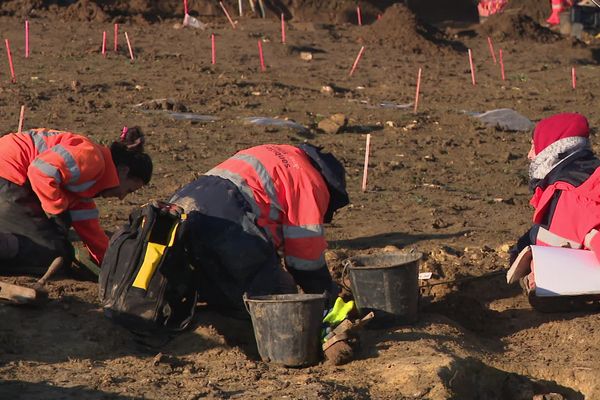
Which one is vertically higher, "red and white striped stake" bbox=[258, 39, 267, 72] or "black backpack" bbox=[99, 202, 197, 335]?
"black backpack" bbox=[99, 202, 197, 335]

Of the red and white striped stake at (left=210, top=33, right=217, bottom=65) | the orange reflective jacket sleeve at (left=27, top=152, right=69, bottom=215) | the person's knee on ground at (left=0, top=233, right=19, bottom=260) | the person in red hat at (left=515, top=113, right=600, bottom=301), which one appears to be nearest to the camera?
the orange reflective jacket sleeve at (left=27, top=152, right=69, bottom=215)

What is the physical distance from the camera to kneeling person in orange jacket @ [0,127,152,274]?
7.09 m

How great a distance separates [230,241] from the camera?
6.51m

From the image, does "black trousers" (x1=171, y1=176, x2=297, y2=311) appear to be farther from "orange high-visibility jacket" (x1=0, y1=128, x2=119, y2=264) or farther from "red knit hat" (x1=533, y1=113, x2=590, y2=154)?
"red knit hat" (x1=533, y1=113, x2=590, y2=154)

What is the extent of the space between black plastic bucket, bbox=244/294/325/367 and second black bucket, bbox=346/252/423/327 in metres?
0.64

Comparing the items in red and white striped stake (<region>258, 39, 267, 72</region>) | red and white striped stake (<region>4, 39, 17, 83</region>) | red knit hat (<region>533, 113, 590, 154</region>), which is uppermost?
red knit hat (<region>533, 113, 590, 154</region>)

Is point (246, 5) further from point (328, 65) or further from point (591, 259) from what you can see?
point (591, 259)

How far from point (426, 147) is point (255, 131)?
194cm

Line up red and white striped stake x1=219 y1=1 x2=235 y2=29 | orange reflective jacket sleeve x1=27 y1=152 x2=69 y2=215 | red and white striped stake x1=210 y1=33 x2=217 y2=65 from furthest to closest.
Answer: red and white striped stake x1=219 y1=1 x2=235 y2=29, red and white striped stake x1=210 y1=33 x2=217 y2=65, orange reflective jacket sleeve x1=27 y1=152 x2=69 y2=215

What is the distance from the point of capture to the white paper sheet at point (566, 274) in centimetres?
710

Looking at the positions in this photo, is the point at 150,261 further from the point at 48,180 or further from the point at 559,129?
the point at 559,129

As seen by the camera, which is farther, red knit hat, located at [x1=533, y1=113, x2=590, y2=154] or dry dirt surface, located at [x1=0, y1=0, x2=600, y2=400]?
red knit hat, located at [x1=533, y1=113, x2=590, y2=154]

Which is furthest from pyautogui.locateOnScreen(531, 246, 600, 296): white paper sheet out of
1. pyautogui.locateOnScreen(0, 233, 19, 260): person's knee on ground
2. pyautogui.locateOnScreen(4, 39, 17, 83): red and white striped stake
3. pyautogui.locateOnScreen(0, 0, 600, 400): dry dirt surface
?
A: pyautogui.locateOnScreen(4, 39, 17, 83): red and white striped stake

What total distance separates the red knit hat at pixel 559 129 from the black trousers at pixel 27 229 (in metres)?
3.20
